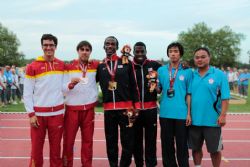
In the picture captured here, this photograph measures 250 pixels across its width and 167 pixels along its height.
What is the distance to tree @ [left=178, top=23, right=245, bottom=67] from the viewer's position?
8369 centimetres

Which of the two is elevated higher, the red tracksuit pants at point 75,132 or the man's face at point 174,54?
the man's face at point 174,54

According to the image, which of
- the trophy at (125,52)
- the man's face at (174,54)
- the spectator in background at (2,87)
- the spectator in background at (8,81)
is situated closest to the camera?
the man's face at (174,54)

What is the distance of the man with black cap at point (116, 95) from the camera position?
5914mm

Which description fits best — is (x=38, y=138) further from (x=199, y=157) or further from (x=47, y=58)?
(x=199, y=157)

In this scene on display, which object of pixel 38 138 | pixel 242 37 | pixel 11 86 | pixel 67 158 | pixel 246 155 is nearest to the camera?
pixel 38 138

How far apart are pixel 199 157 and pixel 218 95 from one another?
3.43 ft

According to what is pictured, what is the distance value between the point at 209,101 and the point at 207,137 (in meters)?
0.54

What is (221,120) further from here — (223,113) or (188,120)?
(188,120)

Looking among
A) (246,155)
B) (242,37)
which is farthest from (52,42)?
(242,37)

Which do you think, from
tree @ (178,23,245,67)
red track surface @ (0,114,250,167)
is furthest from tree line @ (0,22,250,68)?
red track surface @ (0,114,250,167)

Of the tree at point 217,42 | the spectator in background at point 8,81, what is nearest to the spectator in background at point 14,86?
the spectator in background at point 8,81

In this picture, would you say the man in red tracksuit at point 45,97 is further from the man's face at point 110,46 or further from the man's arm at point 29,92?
the man's face at point 110,46

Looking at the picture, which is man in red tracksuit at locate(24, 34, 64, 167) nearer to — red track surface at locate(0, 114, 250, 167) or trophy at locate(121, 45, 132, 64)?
trophy at locate(121, 45, 132, 64)

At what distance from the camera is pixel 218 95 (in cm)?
559
